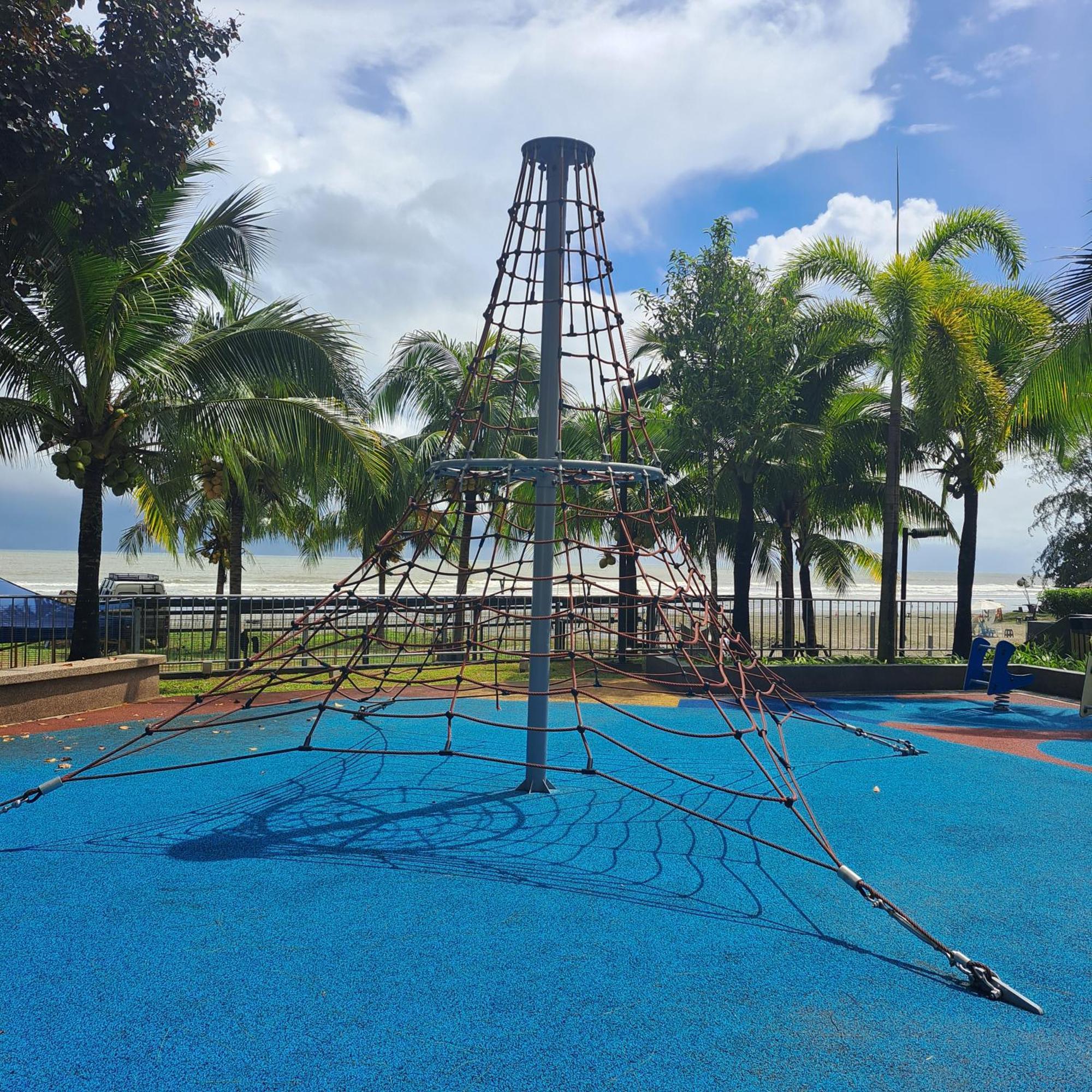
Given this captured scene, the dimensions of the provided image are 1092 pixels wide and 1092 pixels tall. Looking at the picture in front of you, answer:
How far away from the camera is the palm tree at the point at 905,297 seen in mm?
15148

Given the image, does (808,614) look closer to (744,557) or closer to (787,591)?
(787,591)

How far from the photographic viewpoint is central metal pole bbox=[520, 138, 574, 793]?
738 cm

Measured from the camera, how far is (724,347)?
15.7 meters

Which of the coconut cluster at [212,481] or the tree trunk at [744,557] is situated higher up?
the coconut cluster at [212,481]

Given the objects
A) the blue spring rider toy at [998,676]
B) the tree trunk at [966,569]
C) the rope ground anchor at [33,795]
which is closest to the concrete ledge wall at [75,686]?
the rope ground anchor at [33,795]

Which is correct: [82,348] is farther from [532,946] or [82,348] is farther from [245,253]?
[532,946]

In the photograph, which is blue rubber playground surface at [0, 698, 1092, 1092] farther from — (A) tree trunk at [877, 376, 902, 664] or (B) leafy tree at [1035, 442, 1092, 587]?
(B) leafy tree at [1035, 442, 1092, 587]

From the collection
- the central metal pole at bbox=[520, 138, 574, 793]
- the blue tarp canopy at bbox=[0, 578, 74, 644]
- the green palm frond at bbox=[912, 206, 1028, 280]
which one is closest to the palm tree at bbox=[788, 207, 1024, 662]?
the green palm frond at bbox=[912, 206, 1028, 280]

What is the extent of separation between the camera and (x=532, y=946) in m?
4.72

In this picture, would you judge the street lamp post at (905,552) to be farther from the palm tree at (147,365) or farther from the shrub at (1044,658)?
the palm tree at (147,365)

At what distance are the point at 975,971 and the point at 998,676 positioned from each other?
9394mm

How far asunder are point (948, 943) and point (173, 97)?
32.8ft

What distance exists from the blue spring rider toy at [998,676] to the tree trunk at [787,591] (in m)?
4.12

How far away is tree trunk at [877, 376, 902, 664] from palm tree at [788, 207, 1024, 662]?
0.01 m
